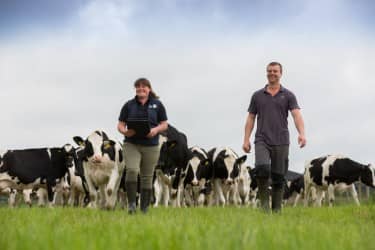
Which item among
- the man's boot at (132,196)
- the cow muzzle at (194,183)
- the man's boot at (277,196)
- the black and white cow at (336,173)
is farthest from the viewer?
the black and white cow at (336,173)

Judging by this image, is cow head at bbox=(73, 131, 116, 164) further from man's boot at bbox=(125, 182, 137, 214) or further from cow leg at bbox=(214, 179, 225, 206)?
cow leg at bbox=(214, 179, 225, 206)

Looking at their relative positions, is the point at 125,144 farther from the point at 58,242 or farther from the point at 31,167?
the point at 31,167

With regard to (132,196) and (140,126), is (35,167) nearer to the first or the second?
(132,196)

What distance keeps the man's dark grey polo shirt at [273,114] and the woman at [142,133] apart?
1.61m

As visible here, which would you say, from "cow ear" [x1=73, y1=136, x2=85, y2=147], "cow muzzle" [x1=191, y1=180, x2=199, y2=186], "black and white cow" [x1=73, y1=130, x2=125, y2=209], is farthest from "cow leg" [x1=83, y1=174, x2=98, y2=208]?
"cow muzzle" [x1=191, y1=180, x2=199, y2=186]

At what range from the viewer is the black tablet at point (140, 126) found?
9.41 metres

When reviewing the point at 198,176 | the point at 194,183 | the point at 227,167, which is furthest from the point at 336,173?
the point at 194,183

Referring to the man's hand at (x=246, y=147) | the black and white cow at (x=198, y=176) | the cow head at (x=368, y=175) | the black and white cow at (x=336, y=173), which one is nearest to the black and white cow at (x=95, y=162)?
the man's hand at (x=246, y=147)

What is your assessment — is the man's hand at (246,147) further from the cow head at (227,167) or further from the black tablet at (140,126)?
the cow head at (227,167)

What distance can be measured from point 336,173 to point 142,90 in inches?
665

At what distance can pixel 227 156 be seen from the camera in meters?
21.0

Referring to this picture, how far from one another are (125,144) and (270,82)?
2.66 metres

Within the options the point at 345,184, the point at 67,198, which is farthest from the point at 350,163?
the point at 67,198

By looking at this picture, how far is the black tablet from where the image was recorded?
30.9 ft
